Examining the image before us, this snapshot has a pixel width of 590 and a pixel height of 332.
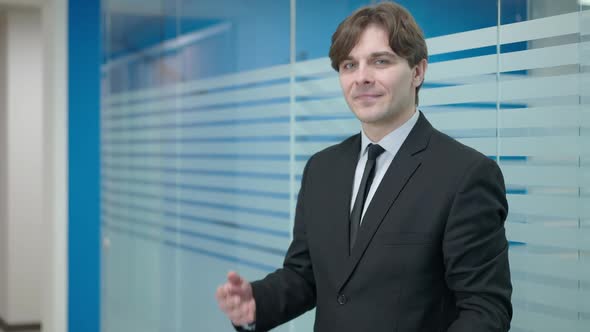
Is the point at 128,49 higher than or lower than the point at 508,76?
higher

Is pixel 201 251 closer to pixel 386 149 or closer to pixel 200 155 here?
pixel 200 155

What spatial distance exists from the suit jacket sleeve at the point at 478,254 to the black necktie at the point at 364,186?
29 centimetres

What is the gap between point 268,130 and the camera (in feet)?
11.1

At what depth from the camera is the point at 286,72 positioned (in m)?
3.23

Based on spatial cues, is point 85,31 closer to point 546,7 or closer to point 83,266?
point 83,266

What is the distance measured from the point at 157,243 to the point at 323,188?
298 centimetres

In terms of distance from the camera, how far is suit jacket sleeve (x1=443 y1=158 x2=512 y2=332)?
1582 mm

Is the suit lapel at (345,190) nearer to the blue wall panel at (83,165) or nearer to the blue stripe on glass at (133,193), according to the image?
the blue stripe on glass at (133,193)

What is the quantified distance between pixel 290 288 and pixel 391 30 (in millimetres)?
769

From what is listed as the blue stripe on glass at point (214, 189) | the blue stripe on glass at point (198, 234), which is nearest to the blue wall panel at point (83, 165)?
the blue stripe on glass at point (198, 234)

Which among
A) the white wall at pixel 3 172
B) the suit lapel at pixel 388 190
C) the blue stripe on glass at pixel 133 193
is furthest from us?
the white wall at pixel 3 172

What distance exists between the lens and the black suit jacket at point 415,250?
5.25 feet

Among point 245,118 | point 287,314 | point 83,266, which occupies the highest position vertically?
point 245,118

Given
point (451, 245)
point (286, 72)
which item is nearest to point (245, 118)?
point (286, 72)
